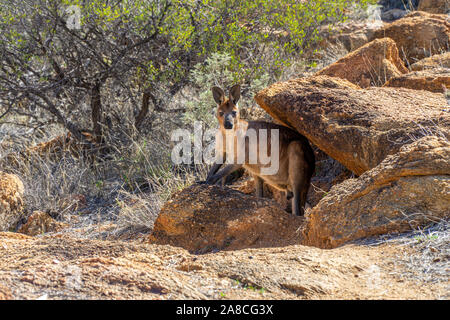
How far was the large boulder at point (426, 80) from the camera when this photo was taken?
700cm

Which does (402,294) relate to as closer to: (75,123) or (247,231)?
(247,231)

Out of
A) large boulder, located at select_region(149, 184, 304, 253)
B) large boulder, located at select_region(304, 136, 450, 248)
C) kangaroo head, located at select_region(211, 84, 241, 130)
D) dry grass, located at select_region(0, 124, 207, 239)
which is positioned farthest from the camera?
dry grass, located at select_region(0, 124, 207, 239)

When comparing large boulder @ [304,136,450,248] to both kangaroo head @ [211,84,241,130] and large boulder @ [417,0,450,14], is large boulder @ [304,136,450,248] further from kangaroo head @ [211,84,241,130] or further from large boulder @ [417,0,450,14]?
large boulder @ [417,0,450,14]

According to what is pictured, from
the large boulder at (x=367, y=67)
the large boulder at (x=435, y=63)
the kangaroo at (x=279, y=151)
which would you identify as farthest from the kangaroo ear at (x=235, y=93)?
the large boulder at (x=435, y=63)

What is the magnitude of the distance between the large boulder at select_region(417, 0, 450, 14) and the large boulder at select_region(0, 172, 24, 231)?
9963 mm

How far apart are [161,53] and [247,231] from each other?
464 cm

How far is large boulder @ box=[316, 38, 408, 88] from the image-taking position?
26.4 ft

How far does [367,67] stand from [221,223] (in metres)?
3.72

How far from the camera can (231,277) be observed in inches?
141

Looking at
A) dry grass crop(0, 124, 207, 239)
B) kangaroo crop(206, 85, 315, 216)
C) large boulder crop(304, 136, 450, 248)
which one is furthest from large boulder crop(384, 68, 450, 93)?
dry grass crop(0, 124, 207, 239)

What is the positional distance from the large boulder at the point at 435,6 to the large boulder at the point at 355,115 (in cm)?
673

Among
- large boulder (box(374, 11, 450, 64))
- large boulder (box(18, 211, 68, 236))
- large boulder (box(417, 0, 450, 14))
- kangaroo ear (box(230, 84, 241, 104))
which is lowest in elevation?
large boulder (box(18, 211, 68, 236))
